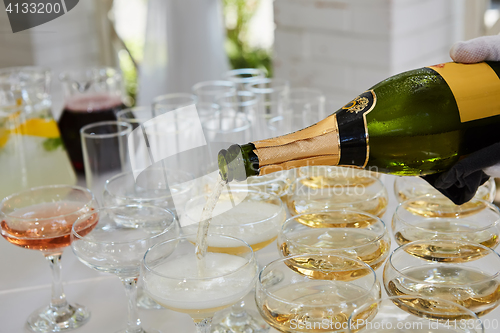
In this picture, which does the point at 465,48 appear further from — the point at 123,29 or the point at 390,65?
the point at 123,29

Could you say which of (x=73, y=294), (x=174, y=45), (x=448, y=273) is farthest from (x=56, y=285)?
(x=174, y=45)

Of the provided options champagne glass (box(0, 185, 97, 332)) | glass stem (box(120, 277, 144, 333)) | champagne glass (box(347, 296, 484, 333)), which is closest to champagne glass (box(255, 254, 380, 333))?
champagne glass (box(347, 296, 484, 333))

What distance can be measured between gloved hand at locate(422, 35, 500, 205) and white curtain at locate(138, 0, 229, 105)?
5.01 feet

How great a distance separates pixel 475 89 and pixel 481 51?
0.05 m

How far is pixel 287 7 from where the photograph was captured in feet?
7.19

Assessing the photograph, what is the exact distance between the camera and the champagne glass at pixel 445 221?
71 cm

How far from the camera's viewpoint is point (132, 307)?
77 cm

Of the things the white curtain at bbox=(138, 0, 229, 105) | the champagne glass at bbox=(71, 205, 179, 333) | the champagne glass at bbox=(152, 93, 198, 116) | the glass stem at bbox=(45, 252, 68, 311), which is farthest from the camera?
the white curtain at bbox=(138, 0, 229, 105)

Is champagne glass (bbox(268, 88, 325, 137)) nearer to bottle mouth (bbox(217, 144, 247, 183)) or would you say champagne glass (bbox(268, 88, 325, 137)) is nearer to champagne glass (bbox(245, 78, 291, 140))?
champagne glass (bbox(245, 78, 291, 140))

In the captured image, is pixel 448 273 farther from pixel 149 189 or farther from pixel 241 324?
pixel 149 189

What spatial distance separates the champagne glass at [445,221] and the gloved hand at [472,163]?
0.13 ft

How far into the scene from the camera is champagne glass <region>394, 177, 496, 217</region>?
85 centimetres

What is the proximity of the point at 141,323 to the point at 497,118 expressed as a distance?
56cm

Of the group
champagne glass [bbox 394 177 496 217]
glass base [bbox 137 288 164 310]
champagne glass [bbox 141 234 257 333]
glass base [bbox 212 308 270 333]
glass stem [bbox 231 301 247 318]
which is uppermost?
champagne glass [bbox 141 234 257 333]
